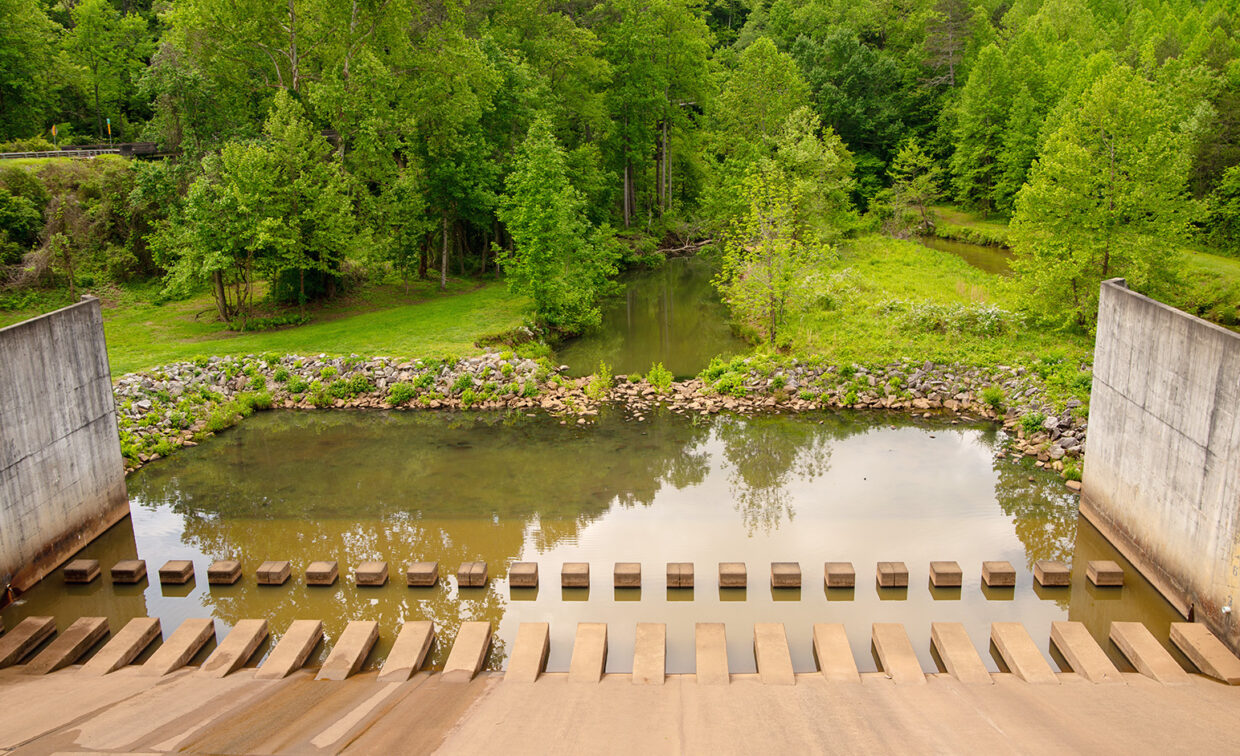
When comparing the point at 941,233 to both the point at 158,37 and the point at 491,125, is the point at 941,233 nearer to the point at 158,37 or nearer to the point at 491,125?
the point at 491,125

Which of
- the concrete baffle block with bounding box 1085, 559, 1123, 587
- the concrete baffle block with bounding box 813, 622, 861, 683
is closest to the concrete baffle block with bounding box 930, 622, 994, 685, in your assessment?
the concrete baffle block with bounding box 813, 622, 861, 683

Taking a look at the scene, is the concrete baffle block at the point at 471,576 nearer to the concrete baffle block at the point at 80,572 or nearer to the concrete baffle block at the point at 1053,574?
the concrete baffle block at the point at 80,572

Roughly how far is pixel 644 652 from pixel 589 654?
72 cm

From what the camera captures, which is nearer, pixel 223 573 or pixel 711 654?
pixel 711 654

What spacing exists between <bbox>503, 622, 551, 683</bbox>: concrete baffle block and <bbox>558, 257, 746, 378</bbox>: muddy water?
49.2ft

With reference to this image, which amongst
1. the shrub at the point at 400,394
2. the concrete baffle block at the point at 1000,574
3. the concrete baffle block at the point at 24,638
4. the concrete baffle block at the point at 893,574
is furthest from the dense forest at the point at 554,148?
the concrete baffle block at the point at 24,638

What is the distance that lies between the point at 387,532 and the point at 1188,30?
183ft

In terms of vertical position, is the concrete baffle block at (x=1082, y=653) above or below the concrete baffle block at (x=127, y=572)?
above

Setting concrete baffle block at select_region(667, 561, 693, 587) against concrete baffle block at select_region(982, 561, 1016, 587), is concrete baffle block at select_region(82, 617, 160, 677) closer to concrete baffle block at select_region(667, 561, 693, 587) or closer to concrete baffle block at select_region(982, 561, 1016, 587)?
concrete baffle block at select_region(667, 561, 693, 587)

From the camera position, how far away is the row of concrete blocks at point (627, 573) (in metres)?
13.2

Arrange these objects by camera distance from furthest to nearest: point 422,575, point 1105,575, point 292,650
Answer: point 422,575
point 1105,575
point 292,650


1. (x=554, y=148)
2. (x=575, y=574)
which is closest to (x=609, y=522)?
(x=575, y=574)

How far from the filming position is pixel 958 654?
35.3ft

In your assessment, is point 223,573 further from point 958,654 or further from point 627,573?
point 958,654
